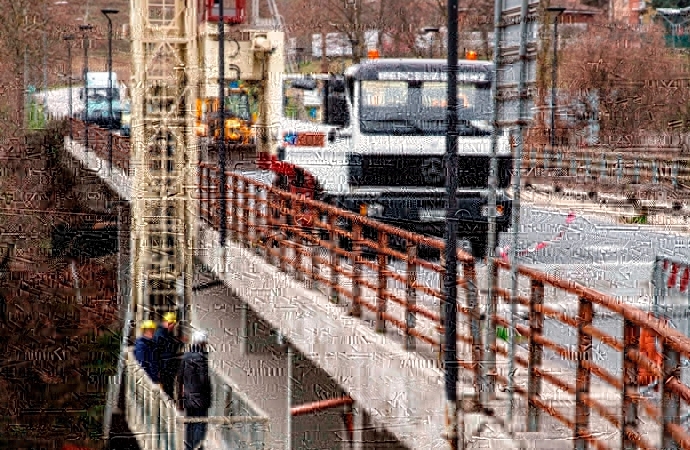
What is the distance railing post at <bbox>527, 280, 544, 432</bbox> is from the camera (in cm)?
185

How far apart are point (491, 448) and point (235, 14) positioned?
177 cm

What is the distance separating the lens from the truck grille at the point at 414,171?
3086 millimetres

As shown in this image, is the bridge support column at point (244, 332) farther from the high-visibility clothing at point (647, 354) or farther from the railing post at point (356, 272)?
the high-visibility clothing at point (647, 354)

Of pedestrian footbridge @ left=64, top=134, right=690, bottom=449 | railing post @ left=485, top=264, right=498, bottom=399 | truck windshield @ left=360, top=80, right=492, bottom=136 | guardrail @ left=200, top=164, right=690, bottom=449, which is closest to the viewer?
guardrail @ left=200, top=164, right=690, bottom=449

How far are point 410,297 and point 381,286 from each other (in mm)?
142

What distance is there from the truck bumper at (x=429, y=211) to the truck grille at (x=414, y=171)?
6 cm

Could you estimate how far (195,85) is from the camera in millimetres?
3488

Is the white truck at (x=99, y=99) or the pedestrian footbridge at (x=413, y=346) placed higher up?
the white truck at (x=99, y=99)

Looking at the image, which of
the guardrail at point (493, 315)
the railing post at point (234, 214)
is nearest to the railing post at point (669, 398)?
the guardrail at point (493, 315)

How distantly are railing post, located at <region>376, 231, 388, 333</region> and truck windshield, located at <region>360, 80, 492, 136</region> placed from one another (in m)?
0.57

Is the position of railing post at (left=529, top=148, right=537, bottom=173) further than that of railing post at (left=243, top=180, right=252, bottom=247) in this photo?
No

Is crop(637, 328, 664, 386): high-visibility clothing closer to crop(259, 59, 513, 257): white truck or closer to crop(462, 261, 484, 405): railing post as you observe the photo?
crop(462, 261, 484, 405): railing post

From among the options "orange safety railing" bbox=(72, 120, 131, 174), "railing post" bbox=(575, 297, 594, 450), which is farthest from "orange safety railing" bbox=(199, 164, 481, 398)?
"orange safety railing" bbox=(72, 120, 131, 174)

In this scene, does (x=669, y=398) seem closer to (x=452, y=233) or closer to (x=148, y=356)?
(x=452, y=233)
